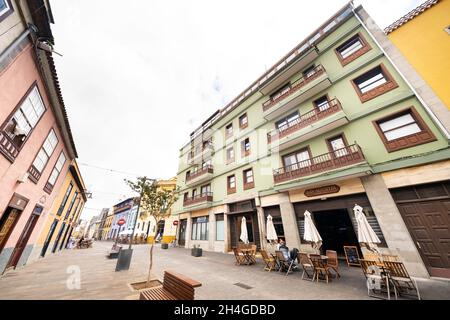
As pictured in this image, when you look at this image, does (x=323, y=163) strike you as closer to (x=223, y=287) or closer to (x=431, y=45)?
(x=431, y=45)

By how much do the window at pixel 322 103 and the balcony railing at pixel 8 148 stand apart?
15427 millimetres

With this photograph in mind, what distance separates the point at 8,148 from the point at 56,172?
6.80 m

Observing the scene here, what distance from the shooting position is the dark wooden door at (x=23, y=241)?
28.9ft

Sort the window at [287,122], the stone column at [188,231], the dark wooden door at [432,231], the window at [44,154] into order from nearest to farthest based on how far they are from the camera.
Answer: the dark wooden door at [432,231] < the window at [44,154] < the window at [287,122] < the stone column at [188,231]

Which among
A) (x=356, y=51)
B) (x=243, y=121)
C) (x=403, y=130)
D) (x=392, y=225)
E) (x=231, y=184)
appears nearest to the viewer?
(x=392, y=225)

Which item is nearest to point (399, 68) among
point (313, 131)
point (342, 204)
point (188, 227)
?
point (313, 131)

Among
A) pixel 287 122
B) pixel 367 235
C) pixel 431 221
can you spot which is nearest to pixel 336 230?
pixel 431 221

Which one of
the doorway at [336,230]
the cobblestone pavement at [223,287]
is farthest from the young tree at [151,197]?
the doorway at [336,230]

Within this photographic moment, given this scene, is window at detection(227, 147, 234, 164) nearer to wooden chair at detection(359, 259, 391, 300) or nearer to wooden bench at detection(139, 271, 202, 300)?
wooden chair at detection(359, 259, 391, 300)

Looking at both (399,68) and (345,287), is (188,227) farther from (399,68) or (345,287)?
(399,68)

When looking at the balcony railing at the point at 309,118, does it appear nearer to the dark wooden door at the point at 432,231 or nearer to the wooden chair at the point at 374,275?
the dark wooden door at the point at 432,231

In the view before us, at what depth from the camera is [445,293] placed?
516 cm

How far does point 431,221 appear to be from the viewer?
23.5 feet

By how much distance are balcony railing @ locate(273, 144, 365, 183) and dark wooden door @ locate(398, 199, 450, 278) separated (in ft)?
9.87
